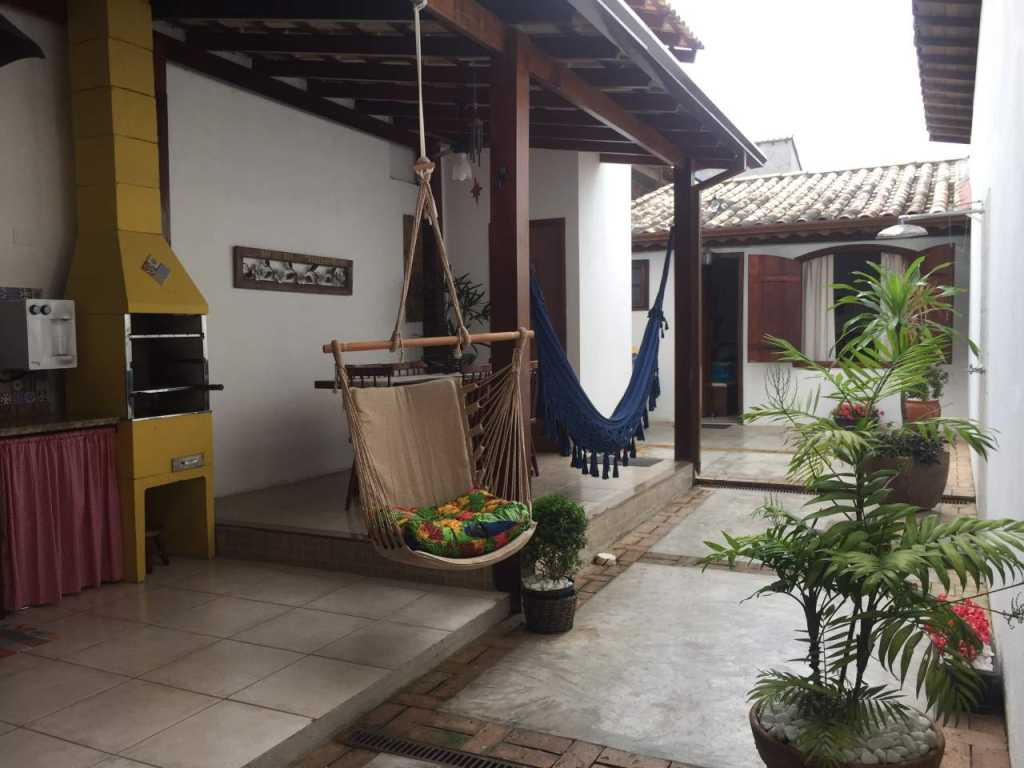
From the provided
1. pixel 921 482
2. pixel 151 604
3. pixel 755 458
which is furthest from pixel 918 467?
pixel 151 604

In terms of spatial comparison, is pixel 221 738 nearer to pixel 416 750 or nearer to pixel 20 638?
pixel 416 750

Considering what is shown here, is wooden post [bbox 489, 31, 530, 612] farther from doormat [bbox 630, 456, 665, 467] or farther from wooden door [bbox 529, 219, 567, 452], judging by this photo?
wooden door [bbox 529, 219, 567, 452]

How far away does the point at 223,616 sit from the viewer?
319 centimetres

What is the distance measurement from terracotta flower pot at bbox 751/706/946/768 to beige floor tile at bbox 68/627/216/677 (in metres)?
1.89

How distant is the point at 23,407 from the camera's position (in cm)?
355

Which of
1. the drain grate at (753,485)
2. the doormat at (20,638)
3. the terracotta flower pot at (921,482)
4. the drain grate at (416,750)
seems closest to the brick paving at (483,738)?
the drain grate at (416,750)

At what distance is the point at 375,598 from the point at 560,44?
2.51 meters

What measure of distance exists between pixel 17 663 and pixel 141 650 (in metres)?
0.37

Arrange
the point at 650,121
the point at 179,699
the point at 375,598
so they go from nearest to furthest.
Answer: the point at 179,699 < the point at 375,598 < the point at 650,121

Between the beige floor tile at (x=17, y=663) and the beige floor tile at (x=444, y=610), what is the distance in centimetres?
119

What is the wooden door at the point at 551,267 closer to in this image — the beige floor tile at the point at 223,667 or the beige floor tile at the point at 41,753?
the beige floor tile at the point at 223,667

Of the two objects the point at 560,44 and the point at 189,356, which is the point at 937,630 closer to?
the point at 560,44

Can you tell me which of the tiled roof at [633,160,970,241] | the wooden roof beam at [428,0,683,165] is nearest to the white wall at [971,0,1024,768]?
the wooden roof beam at [428,0,683,165]

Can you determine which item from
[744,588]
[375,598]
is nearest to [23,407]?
[375,598]
